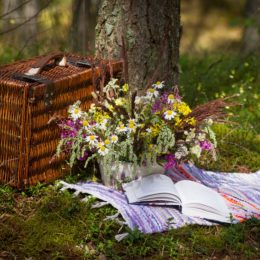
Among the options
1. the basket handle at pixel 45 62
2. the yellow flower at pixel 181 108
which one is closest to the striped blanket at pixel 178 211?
the yellow flower at pixel 181 108

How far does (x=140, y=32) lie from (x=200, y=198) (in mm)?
1255

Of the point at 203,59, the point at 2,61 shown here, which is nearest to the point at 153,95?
the point at 2,61

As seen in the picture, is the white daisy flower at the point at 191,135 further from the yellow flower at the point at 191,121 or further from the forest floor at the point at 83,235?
the forest floor at the point at 83,235

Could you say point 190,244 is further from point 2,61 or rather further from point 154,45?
point 2,61

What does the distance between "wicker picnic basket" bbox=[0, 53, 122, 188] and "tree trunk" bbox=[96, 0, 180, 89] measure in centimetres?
39

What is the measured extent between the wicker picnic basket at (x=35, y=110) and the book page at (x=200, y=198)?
0.78 m

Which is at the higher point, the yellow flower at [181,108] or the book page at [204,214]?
the yellow flower at [181,108]

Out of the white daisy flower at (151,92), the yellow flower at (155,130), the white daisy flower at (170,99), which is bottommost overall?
the yellow flower at (155,130)

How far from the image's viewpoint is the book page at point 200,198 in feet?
11.2

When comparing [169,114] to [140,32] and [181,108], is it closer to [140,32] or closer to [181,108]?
[181,108]

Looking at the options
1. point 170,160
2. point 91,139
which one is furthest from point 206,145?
point 91,139

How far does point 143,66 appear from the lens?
13.3 feet

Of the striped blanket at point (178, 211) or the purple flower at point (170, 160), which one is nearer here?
the striped blanket at point (178, 211)

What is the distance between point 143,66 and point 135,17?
34 cm
